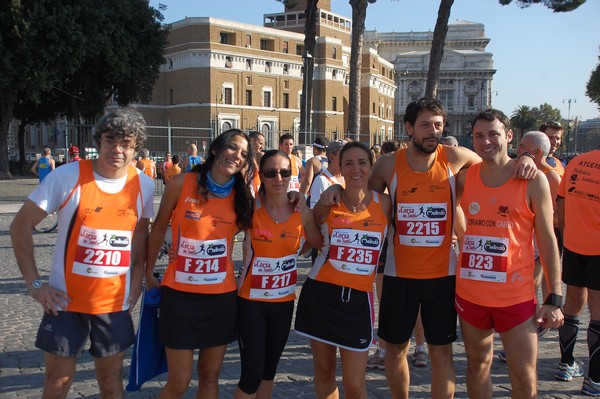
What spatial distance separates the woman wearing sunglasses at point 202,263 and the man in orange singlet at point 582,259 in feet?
9.55

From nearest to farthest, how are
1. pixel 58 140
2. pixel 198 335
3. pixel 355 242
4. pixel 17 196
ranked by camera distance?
pixel 198 335 → pixel 355 242 → pixel 17 196 → pixel 58 140

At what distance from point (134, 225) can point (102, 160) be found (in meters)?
0.42

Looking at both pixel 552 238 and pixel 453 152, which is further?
pixel 453 152

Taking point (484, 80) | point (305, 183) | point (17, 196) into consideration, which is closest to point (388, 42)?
point (484, 80)

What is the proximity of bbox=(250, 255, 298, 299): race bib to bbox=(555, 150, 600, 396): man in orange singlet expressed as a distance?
263 cm

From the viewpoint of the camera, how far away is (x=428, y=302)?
386 cm

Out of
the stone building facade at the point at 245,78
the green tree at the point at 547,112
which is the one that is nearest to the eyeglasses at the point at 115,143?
the stone building facade at the point at 245,78

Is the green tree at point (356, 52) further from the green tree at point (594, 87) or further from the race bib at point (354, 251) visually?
the green tree at point (594, 87)

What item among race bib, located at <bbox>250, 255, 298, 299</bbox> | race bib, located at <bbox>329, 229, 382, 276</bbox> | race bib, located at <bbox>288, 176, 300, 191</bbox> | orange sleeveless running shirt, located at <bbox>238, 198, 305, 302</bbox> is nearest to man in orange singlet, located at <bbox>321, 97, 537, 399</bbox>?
race bib, located at <bbox>329, 229, 382, 276</bbox>

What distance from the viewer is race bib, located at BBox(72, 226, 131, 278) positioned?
3.24m

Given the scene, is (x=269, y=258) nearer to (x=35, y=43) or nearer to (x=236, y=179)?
(x=236, y=179)

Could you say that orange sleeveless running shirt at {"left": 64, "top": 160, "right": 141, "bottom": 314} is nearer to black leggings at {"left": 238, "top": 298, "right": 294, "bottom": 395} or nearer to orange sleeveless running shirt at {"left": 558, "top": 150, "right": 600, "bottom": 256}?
black leggings at {"left": 238, "top": 298, "right": 294, "bottom": 395}

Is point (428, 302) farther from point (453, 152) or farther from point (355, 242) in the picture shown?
point (453, 152)

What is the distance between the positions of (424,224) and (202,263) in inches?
60.1
